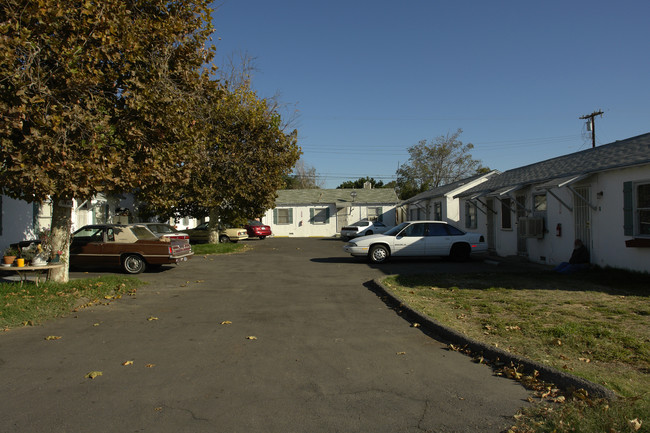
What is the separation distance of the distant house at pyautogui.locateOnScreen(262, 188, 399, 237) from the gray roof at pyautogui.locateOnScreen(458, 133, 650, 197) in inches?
811

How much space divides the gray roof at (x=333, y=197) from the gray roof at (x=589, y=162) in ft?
69.4

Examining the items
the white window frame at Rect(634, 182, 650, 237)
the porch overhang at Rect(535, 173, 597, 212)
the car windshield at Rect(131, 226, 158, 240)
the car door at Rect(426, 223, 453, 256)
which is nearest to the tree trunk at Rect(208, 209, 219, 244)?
the car windshield at Rect(131, 226, 158, 240)

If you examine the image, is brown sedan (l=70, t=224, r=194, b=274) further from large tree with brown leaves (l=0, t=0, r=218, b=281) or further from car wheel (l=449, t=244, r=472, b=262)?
car wheel (l=449, t=244, r=472, b=262)

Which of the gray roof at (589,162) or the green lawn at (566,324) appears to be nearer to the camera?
the green lawn at (566,324)

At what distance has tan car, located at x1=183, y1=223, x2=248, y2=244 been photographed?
2770cm

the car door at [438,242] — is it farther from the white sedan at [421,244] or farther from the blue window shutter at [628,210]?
the blue window shutter at [628,210]

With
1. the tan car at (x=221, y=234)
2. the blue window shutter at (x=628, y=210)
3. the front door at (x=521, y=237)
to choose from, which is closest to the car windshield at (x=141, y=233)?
the front door at (x=521, y=237)

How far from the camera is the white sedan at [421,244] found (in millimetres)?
16438

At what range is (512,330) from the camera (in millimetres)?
6543

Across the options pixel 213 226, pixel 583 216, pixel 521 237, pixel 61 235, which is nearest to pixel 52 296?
pixel 61 235

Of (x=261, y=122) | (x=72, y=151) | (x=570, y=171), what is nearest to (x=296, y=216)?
(x=261, y=122)

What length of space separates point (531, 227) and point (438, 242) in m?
3.05

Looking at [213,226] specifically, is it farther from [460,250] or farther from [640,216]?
[640,216]

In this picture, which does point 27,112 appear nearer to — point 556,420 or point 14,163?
point 14,163
